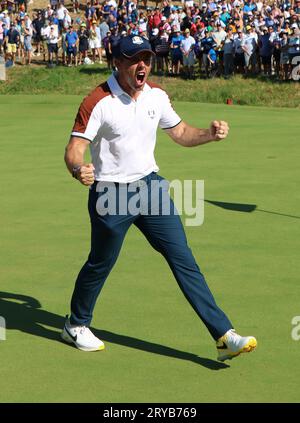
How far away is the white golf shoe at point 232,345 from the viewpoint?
23.2ft

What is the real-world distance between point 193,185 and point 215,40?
2003cm

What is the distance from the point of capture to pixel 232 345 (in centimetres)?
710

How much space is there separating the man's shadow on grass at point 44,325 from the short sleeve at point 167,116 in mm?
1743

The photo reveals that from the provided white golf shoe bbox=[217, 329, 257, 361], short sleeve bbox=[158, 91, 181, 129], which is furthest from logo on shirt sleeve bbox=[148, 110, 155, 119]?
white golf shoe bbox=[217, 329, 257, 361]

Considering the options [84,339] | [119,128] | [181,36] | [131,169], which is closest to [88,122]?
[119,128]

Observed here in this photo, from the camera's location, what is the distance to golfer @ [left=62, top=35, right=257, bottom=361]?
7.04 meters

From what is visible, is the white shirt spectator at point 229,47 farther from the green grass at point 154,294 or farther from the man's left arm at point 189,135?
the man's left arm at point 189,135

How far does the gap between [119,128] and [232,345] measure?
5.80 ft

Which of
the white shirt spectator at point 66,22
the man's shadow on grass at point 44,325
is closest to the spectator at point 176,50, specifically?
the white shirt spectator at point 66,22

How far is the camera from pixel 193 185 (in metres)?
15.2

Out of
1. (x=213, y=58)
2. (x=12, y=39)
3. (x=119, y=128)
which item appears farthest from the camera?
(x=12, y=39)

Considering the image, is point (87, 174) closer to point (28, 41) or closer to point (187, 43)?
point (187, 43)

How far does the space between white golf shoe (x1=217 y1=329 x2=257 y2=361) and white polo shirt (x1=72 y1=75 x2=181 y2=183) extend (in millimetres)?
1340

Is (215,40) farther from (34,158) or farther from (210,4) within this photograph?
(34,158)
